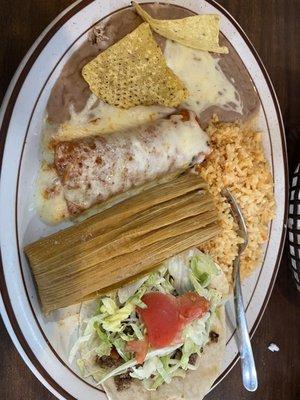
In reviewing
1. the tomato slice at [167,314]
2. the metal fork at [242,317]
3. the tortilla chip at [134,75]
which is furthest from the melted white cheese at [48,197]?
the metal fork at [242,317]

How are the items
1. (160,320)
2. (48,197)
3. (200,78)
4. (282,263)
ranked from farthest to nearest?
(282,263) → (200,78) → (160,320) → (48,197)

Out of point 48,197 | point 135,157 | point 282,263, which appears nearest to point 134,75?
point 135,157

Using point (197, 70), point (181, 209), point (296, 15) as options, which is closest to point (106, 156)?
point (181, 209)

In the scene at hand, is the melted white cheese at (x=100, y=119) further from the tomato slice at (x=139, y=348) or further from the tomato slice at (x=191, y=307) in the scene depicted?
the tomato slice at (x=139, y=348)

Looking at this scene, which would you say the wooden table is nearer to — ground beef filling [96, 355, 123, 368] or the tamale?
ground beef filling [96, 355, 123, 368]

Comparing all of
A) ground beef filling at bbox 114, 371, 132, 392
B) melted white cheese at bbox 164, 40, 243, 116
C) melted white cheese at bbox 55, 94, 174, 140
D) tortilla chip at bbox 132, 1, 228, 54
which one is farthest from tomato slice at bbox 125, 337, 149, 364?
tortilla chip at bbox 132, 1, 228, 54

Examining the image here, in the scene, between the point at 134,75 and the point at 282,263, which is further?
the point at 282,263

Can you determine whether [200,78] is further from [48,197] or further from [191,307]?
[191,307]
